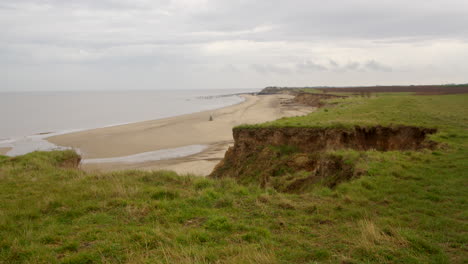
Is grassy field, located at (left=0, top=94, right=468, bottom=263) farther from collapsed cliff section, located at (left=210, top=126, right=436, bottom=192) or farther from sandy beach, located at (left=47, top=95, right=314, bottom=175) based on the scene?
sandy beach, located at (left=47, top=95, right=314, bottom=175)

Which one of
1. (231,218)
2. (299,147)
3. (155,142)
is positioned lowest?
(155,142)

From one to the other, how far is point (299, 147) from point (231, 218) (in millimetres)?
11253

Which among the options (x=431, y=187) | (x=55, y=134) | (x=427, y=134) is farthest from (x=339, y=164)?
(x=55, y=134)

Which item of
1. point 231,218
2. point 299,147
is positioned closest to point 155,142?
point 299,147

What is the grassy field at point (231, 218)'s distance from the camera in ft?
17.9

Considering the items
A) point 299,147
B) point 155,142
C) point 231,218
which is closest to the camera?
point 231,218

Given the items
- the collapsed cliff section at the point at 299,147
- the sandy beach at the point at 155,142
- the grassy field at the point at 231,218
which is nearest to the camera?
the grassy field at the point at 231,218

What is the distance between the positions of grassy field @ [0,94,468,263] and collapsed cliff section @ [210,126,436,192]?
356cm

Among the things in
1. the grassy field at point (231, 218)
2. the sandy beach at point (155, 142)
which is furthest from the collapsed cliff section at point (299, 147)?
the sandy beach at point (155, 142)

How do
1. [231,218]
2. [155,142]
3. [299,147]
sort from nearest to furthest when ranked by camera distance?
1. [231,218]
2. [299,147]
3. [155,142]

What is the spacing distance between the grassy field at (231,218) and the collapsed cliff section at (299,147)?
3555mm

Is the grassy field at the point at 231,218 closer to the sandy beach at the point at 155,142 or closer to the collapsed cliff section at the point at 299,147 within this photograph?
the collapsed cliff section at the point at 299,147

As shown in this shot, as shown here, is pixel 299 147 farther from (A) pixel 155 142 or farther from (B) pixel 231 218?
(A) pixel 155 142

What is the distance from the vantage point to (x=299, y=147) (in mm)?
17938
